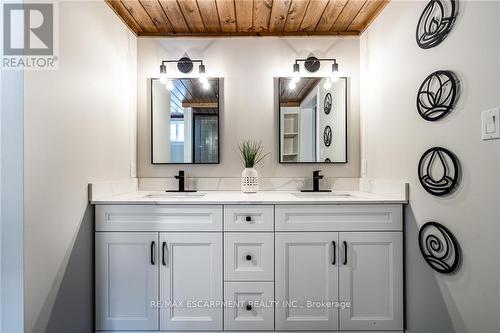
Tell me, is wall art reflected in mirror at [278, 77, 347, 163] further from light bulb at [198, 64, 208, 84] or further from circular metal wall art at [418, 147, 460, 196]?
circular metal wall art at [418, 147, 460, 196]

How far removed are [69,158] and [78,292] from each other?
0.73 meters

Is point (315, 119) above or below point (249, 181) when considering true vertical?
above

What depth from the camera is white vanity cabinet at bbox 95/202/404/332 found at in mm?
1434

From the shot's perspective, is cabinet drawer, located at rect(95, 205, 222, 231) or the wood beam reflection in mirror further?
the wood beam reflection in mirror

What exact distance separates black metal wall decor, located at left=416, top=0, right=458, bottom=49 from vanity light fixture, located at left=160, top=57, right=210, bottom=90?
1427mm

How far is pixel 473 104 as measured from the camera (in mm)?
1008

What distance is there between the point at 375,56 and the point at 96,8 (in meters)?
1.89

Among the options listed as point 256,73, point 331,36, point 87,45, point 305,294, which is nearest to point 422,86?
point 331,36

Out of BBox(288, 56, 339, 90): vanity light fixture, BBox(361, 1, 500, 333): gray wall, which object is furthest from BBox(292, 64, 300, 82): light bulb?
BBox(361, 1, 500, 333): gray wall

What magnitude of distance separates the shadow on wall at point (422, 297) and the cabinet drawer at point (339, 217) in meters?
0.09

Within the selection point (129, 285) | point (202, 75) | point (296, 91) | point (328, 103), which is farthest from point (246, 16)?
point (129, 285)

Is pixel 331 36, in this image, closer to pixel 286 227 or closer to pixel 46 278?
pixel 286 227

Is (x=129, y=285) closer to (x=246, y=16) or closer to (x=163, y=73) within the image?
(x=163, y=73)

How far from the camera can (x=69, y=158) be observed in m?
1.26
